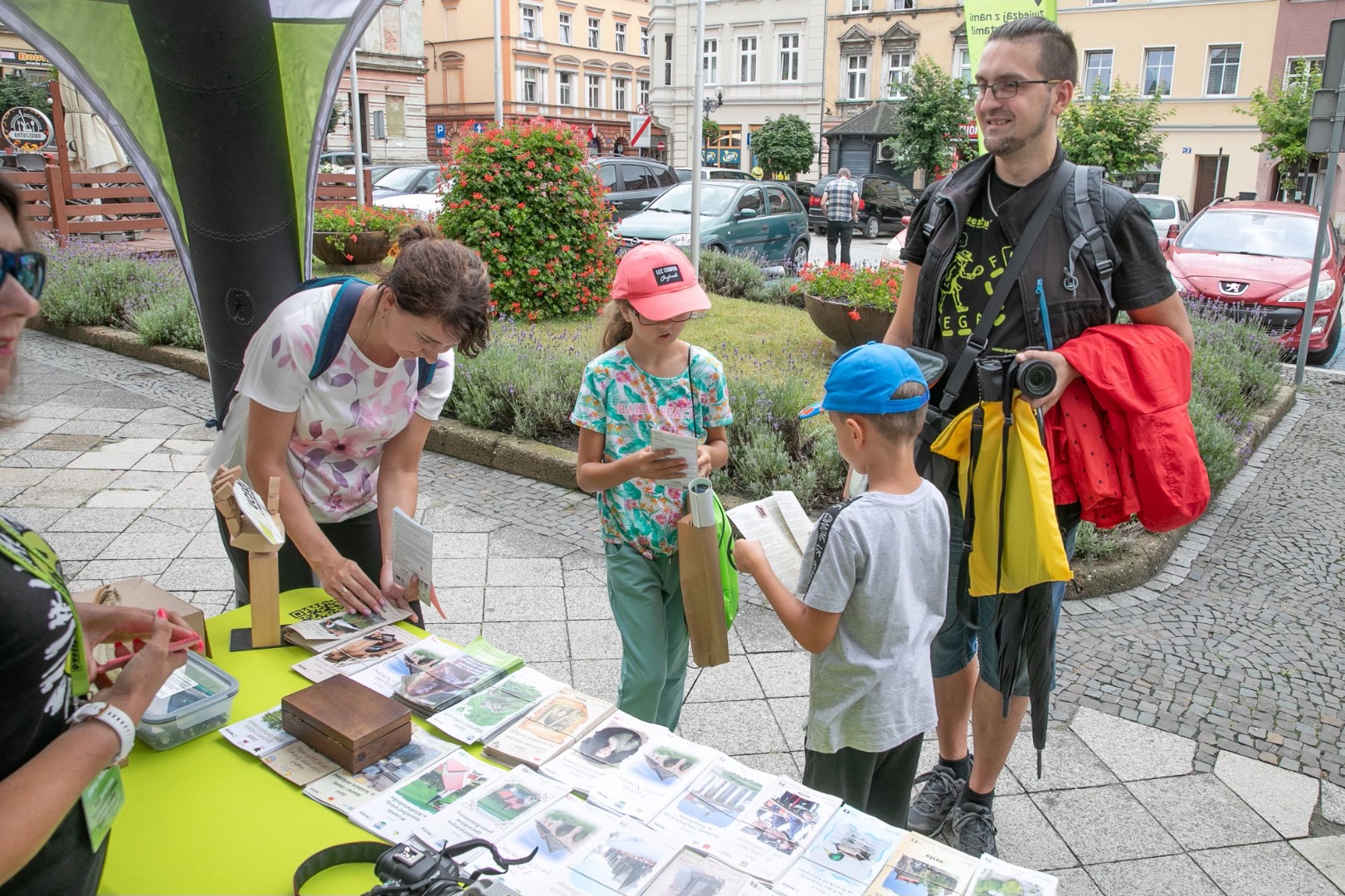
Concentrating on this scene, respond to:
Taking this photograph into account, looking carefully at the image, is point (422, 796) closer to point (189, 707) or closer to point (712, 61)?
point (189, 707)

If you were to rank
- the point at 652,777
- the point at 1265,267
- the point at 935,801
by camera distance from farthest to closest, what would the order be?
the point at 1265,267 < the point at 935,801 < the point at 652,777

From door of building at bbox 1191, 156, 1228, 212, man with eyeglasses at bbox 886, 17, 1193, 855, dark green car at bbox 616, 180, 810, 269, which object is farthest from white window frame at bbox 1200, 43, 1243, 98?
man with eyeglasses at bbox 886, 17, 1193, 855

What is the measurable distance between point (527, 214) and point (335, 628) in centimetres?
764

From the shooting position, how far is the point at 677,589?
2.70 metres

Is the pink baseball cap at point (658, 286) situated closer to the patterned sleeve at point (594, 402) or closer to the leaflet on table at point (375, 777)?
the patterned sleeve at point (594, 402)

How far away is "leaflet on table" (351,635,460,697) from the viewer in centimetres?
211

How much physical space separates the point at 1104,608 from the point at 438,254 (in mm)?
3439

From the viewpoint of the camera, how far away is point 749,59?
151 ft

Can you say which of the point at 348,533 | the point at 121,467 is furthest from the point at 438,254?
the point at 121,467

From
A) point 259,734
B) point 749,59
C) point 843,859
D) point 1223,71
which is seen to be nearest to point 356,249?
point 259,734

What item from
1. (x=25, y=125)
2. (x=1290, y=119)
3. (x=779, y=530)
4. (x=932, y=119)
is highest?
(x=932, y=119)

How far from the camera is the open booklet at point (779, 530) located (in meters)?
2.22

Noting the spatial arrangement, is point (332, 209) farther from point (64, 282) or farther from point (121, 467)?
point (121, 467)

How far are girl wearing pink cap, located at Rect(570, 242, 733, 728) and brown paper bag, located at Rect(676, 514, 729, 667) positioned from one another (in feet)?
0.89
